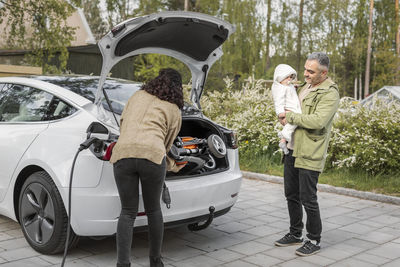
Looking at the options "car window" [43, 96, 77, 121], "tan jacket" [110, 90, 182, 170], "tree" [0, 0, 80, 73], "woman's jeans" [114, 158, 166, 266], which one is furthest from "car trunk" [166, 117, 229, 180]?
"tree" [0, 0, 80, 73]

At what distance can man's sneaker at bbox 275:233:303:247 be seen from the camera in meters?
4.86

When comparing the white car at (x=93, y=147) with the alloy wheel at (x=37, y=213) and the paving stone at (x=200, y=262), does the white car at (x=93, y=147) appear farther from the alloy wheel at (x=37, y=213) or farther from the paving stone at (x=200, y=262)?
the paving stone at (x=200, y=262)

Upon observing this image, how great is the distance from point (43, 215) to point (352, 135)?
5571 mm

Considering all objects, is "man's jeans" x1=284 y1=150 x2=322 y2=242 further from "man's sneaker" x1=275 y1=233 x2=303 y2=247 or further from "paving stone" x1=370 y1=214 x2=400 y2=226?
"paving stone" x1=370 y1=214 x2=400 y2=226

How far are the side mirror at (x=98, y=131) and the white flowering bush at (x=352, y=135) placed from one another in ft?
16.5

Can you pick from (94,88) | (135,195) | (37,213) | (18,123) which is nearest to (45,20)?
(18,123)

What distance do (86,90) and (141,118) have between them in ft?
3.84

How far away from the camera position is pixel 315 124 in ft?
14.3

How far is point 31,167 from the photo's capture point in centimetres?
440

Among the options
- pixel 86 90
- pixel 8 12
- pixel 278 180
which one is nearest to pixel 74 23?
pixel 8 12

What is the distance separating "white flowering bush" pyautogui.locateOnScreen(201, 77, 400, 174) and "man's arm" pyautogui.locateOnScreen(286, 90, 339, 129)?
362 cm

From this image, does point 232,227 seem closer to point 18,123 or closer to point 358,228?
point 358,228

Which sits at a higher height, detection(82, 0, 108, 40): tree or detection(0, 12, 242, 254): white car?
detection(82, 0, 108, 40): tree

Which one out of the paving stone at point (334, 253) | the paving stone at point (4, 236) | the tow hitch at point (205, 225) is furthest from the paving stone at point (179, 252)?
the paving stone at point (4, 236)
